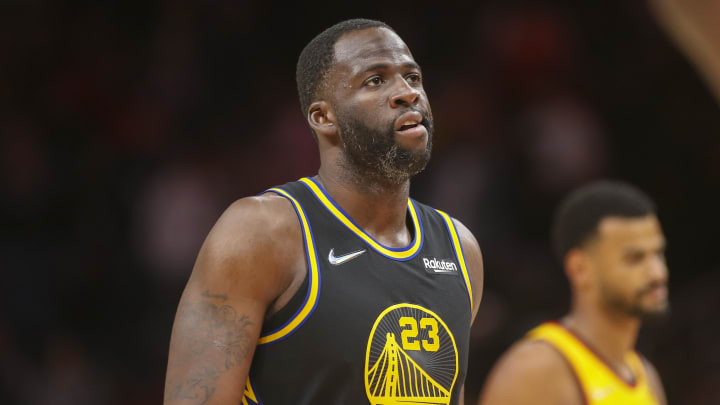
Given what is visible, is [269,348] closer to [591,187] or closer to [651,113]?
[591,187]

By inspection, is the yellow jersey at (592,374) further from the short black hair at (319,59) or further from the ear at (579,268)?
the short black hair at (319,59)

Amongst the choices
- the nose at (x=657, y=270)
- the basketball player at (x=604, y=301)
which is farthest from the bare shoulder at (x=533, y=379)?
the nose at (x=657, y=270)

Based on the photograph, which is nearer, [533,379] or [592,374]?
[533,379]

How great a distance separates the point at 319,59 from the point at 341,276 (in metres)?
0.75

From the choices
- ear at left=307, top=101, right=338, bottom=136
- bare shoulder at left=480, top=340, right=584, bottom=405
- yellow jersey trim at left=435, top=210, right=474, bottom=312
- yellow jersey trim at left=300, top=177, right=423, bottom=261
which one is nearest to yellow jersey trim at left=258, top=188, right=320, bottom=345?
yellow jersey trim at left=300, top=177, right=423, bottom=261

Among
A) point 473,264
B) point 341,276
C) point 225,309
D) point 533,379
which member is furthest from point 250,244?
point 533,379

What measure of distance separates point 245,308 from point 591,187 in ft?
10.7

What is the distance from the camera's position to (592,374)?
5008mm

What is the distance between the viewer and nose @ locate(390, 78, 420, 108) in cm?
294

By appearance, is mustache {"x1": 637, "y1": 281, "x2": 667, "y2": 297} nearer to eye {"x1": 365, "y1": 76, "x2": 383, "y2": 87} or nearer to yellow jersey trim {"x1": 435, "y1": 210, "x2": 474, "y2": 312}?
yellow jersey trim {"x1": 435, "y1": 210, "x2": 474, "y2": 312}

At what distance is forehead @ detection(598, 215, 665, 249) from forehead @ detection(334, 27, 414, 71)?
2.49 meters

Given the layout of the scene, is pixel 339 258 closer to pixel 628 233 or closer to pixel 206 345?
pixel 206 345

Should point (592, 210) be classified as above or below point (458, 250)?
below

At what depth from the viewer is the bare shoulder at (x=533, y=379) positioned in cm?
466
